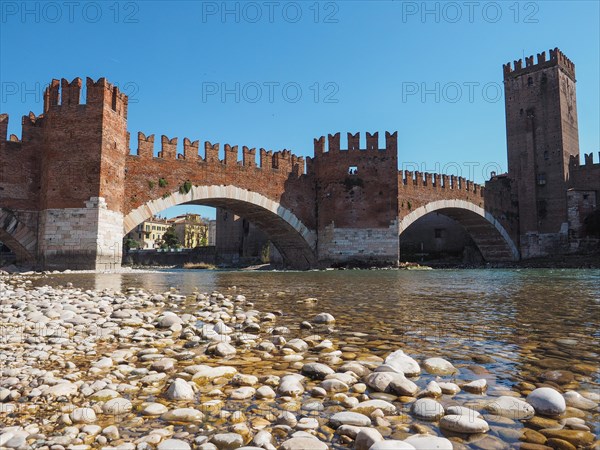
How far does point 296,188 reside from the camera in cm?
2338

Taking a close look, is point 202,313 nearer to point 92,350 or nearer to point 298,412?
point 92,350

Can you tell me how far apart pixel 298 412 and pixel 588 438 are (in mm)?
1083

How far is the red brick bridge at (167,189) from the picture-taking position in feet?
50.9

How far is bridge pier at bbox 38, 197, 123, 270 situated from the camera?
1512 cm

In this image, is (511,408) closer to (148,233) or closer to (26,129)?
(26,129)

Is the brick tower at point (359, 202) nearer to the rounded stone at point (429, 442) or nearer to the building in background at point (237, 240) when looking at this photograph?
the building in background at point (237, 240)

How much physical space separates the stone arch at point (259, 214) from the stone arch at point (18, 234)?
124 inches

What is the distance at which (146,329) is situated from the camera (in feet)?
12.4

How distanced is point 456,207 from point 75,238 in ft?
76.8

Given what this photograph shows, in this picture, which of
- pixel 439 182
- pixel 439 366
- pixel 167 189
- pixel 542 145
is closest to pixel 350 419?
pixel 439 366

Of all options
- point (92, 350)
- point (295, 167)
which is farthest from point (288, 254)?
point (92, 350)

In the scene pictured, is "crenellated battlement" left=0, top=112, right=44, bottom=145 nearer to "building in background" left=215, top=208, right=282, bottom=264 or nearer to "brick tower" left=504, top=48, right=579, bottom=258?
"building in background" left=215, top=208, right=282, bottom=264

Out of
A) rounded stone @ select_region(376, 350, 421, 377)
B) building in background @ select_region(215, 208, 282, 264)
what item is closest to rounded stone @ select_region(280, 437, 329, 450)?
rounded stone @ select_region(376, 350, 421, 377)

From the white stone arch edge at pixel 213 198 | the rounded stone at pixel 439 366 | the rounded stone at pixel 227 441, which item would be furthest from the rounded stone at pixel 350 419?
the white stone arch edge at pixel 213 198
